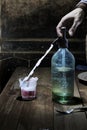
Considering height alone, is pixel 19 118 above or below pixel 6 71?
above

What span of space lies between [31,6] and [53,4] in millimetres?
195

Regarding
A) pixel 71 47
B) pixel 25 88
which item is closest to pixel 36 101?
pixel 25 88

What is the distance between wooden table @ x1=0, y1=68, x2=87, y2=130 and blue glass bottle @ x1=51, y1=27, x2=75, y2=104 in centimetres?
6

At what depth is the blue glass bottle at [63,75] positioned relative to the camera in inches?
71.7

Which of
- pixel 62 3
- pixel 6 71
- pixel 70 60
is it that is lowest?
pixel 6 71

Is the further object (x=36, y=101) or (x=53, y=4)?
(x=53, y=4)

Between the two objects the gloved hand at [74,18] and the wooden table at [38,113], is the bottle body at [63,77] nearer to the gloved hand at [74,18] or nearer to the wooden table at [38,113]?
the wooden table at [38,113]

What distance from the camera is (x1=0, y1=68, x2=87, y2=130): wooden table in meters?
1.50

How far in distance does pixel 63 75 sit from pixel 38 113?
10.4 inches

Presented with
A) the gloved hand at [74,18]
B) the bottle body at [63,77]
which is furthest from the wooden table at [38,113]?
the gloved hand at [74,18]

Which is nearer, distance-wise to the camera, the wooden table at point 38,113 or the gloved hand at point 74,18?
the wooden table at point 38,113

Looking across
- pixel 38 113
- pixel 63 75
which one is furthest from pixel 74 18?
pixel 38 113

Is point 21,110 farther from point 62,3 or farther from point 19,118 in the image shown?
point 62,3

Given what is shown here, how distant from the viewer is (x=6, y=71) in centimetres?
314
